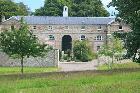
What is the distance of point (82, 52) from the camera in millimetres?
91812

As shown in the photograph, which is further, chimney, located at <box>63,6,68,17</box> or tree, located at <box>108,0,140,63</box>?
chimney, located at <box>63,6,68,17</box>

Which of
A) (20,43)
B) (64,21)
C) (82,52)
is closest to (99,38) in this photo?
(64,21)

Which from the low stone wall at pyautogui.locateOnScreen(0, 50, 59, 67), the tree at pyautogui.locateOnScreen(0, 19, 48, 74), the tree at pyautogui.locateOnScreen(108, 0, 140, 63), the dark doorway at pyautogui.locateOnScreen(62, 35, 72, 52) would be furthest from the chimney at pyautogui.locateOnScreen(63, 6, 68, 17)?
the tree at pyautogui.locateOnScreen(108, 0, 140, 63)

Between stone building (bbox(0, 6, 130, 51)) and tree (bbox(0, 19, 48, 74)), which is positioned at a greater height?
stone building (bbox(0, 6, 130, 51))

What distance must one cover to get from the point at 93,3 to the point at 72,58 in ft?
137

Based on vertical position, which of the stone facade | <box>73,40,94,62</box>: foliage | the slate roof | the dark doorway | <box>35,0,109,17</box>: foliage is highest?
<box>35,0,109,17</box>: foliage

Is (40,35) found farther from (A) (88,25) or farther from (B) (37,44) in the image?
(B) (37,44)

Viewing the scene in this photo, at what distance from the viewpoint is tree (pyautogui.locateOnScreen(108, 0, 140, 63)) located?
29.3 meters

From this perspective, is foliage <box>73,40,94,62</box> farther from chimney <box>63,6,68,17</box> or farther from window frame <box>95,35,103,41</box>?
chimney <box>63,6,68,17</box>

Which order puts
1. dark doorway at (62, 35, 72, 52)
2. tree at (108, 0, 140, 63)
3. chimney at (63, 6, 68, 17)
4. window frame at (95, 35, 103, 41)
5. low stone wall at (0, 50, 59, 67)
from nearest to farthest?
tree at (108, 0, 140, 63)
low stone wall at (0, 50, 59, 67)
window frame at (95, 35, 103, 41)
dark doorway at (62, 35, 72, 52)
chimney at (63, 6, 68, 17)

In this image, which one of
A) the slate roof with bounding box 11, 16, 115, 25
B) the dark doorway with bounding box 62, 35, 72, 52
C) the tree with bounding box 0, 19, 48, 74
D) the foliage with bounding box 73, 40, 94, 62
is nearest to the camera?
the tree with bounding box 0, 19, 48, 74

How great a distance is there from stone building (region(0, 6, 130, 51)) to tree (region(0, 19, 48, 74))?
207 feet

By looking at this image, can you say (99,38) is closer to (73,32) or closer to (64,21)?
(73,32)

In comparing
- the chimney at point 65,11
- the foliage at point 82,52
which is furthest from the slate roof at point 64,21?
the foliage at point 82,52
